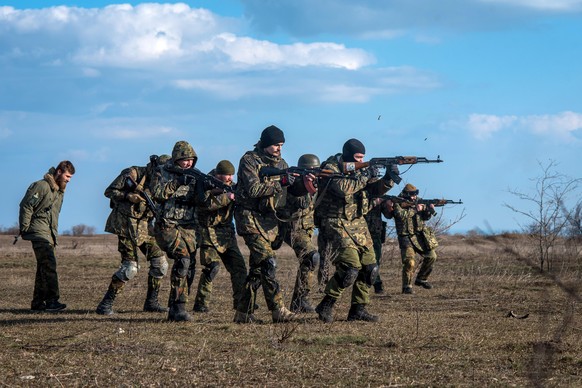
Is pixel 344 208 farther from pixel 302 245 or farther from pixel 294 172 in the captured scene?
pixel 302 245

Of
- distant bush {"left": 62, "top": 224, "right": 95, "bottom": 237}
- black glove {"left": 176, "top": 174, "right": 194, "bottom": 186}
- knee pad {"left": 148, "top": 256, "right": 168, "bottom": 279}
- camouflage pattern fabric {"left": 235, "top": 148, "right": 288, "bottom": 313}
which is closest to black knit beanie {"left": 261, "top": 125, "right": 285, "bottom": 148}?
camouflage pattern fabric {"left": 235, "top": 148, "right": 288, "bottom": 313}

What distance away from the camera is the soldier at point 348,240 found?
10562mm

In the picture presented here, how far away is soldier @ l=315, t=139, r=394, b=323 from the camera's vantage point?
10.6 m

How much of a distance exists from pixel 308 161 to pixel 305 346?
191 inches

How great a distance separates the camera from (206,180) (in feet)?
35.7

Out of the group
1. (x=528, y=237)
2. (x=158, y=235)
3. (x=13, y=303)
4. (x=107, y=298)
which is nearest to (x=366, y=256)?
(x=158, y=235)

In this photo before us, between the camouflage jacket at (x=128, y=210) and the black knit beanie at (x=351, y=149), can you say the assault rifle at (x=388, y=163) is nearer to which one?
the black knit beanie at (x=351, y=149)

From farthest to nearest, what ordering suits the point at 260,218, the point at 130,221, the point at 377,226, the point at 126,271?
the point at 377,226, the point at 130,221, the point at 126,271, the point at 260,218

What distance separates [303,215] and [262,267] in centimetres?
173

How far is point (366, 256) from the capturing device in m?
10.8

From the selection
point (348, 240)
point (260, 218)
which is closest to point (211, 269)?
point (260, 218)

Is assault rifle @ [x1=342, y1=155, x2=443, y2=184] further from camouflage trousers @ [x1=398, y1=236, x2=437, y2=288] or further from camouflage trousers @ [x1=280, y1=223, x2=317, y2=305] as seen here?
camouflage trousers @ [x1=398, y1=236, x2=437, y2=288]

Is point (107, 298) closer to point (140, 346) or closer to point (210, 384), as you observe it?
point (140, 346)

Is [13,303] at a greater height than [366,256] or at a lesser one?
lesser
